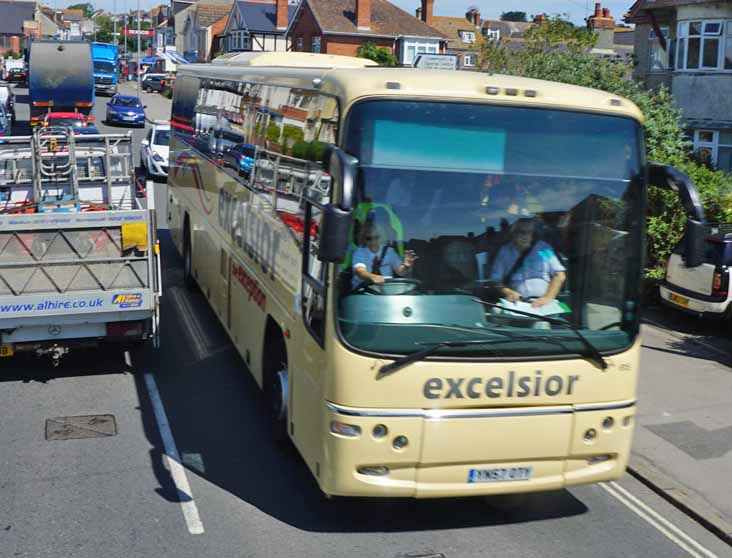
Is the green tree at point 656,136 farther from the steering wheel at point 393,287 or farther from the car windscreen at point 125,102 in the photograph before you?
the car windscreen at point 125,102

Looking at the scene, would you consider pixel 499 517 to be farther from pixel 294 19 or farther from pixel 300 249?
pixel 294 19

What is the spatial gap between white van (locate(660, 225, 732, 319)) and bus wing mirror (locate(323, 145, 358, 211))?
7737 mm

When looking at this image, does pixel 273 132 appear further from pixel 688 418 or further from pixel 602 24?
pixel 602 24

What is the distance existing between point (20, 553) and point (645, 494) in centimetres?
494

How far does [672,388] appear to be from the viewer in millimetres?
10812

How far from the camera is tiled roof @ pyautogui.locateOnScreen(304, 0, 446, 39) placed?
65438mm

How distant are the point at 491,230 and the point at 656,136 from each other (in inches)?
433

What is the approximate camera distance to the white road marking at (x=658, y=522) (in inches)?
280

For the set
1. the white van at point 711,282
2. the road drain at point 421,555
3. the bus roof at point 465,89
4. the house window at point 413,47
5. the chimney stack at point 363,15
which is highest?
the chimney stack at point 363,15

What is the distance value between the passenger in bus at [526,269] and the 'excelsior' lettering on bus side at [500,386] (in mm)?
521

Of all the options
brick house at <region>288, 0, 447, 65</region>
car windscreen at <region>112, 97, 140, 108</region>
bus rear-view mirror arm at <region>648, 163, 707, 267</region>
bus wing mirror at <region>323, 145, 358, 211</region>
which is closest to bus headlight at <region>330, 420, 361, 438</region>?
bus wing mirror at <region>323, 145, 358, 211</region>

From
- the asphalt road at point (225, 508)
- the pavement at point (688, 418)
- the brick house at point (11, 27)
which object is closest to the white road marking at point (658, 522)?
the asphalt road at point (225, 508)

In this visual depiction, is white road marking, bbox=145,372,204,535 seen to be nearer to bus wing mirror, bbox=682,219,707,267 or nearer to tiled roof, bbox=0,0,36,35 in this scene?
bus wing mirror, bbox=682,219,707,267

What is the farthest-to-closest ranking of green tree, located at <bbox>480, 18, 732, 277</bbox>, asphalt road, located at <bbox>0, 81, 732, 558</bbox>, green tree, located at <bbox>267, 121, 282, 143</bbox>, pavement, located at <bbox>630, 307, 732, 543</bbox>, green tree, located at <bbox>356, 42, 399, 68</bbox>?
green tree, located at <bbox>356, 42, 399, 68</bbox>
green tree, located at <bbox>480, 18, 732, 277</bbox>
green tree, located at <bbox>267, 121, 282, 143</bbox>
pavement, located at <bbox>630, 307, 732, 543</bbox>
asphalt road, located at <bbox>0, 81, 732, 558</bbox>
